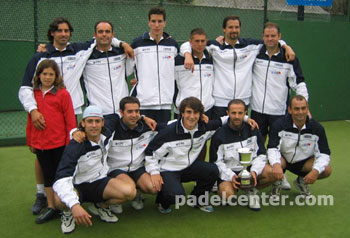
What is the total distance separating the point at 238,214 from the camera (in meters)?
3.60

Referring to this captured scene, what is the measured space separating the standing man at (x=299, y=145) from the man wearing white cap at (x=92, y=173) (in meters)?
1.43

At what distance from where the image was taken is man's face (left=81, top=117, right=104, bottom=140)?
3215 millimetres

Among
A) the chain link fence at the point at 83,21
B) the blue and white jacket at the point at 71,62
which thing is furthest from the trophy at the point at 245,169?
the chain link fence at the point at 83,21

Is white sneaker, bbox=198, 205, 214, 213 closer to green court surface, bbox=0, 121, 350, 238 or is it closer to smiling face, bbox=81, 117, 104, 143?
green court surface, bbox=0, 121, 350, 238

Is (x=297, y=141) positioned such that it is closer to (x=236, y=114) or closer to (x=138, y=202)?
(x=236, y=114)

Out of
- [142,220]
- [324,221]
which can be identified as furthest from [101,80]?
[324,221]

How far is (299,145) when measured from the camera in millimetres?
3936

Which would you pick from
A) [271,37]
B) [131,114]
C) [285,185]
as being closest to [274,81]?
[271,37]

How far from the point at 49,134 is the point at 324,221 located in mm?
2359

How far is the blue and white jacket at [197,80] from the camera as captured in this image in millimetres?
4156

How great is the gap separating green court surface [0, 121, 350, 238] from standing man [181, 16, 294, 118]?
3.28ft

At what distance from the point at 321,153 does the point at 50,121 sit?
244cm

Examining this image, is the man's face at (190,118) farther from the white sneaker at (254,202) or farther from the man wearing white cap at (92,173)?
the white sneaker at (254,202)

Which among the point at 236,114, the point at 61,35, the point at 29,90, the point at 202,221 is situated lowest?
the point at 202,221
